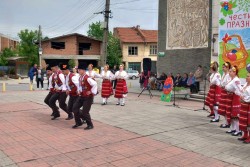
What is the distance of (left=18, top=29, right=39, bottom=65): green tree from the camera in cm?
4697

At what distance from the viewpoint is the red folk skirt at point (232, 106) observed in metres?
8.06

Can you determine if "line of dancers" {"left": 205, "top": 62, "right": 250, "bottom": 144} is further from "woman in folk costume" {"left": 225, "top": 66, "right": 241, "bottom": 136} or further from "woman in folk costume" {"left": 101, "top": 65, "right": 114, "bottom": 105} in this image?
"woman in folk costume" {"left": 101, "top": 65, "right": 114, "bottom": 105}

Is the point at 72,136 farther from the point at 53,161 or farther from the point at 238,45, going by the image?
the point at 238,45

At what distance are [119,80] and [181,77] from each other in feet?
20.3

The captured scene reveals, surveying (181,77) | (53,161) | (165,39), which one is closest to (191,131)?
(53,161)

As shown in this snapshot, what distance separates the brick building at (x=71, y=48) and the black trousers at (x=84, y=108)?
3862 cm

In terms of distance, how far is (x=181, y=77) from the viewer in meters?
18.2

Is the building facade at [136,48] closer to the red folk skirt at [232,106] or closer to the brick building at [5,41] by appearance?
the brick building at [5,41]

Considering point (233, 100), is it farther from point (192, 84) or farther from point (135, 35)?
point (135, 35)

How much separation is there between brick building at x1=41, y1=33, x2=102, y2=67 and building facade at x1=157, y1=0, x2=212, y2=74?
27860 mm

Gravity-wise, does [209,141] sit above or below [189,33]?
below

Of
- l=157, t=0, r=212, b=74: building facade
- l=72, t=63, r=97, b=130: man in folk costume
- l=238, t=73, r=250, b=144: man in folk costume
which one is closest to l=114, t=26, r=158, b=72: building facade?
l=157, t=0, r=212, b=74: building facade

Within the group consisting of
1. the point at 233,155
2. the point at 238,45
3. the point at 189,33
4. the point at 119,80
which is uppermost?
the point at 189,33

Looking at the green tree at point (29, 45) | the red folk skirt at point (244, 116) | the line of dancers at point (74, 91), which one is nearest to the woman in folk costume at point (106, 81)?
the line of dancers at point (74, 91)
